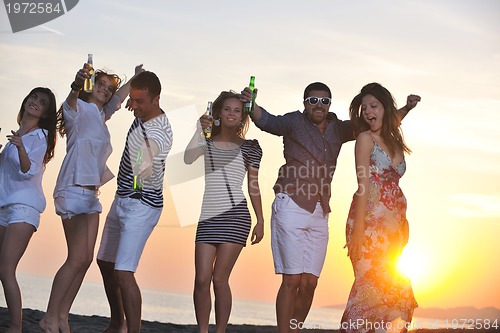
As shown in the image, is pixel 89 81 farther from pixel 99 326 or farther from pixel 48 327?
pixel 99 326

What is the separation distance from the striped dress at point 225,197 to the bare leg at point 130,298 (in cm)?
53

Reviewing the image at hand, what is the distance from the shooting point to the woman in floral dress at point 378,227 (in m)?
5.08

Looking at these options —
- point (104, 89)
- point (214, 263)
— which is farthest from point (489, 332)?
point (104, 89)

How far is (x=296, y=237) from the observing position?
18.5ft

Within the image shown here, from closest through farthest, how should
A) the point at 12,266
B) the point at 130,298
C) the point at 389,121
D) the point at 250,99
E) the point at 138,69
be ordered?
the point at 389,121 < the point at 130,298 < the point at 12,266 < the point at 250,99 < the point at 138,69

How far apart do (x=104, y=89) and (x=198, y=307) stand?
1.55 m

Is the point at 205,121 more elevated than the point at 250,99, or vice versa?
the point at 250,99

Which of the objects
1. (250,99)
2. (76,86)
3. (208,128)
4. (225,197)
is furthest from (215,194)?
(76,86)

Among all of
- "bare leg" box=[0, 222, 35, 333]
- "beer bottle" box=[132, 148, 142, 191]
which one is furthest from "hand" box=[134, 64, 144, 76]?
"bare leg" box=[0, 222, 35, 333]

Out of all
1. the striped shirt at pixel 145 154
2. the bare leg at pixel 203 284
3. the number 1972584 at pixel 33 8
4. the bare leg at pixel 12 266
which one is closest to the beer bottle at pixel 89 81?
the striped shirt at pixel 145 154

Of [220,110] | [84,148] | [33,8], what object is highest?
[33,8]

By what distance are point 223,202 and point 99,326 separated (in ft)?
5.46

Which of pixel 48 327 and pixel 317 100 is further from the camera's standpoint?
pixel 317 100

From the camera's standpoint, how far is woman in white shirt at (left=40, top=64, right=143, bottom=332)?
5512 mm
